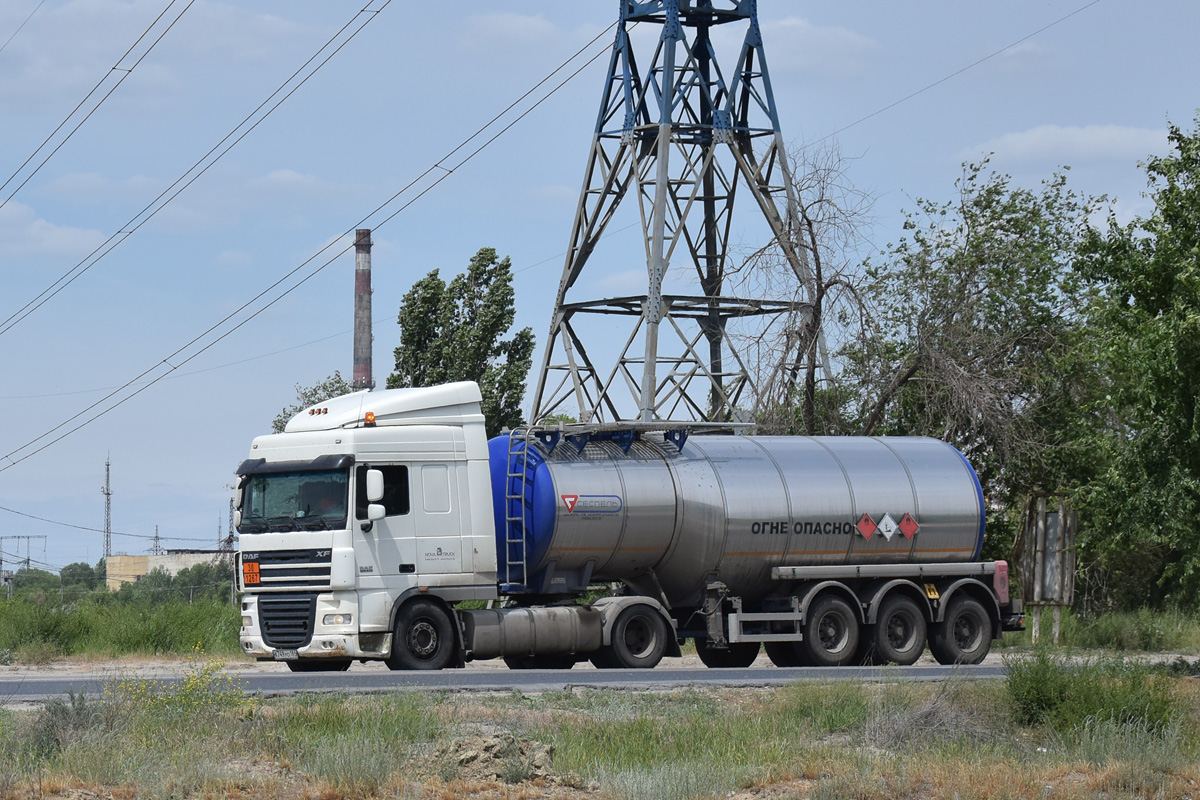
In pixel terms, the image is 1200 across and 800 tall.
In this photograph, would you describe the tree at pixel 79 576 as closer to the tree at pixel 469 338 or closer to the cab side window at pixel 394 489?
the tree at pixel 469 338

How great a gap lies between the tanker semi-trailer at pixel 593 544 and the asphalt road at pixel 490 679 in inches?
38.2

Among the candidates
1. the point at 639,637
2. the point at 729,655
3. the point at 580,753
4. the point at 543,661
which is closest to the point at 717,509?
the point at 639,637

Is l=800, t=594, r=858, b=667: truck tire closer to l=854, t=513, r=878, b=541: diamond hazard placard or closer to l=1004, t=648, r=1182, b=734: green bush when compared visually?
l=854, t=513, r=878, b=541: diamond hazard placard

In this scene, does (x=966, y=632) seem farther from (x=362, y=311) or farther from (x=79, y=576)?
(x=79, y=576)

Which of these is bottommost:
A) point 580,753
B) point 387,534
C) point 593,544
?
point 580,753

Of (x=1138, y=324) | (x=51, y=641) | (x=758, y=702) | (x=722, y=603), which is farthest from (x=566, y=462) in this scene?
(x=51, y=641)

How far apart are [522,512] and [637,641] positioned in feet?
8.76

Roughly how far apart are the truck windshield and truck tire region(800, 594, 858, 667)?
736 centimetres

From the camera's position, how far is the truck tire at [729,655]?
24.5 metres

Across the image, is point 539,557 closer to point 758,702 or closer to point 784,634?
point 784,634

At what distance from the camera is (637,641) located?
22.3 m

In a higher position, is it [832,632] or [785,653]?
[832,632]

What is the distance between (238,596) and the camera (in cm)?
2130

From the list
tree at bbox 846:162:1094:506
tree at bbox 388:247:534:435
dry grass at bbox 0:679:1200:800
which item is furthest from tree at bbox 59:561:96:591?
dry grass at bbox 0:679:1200:800
